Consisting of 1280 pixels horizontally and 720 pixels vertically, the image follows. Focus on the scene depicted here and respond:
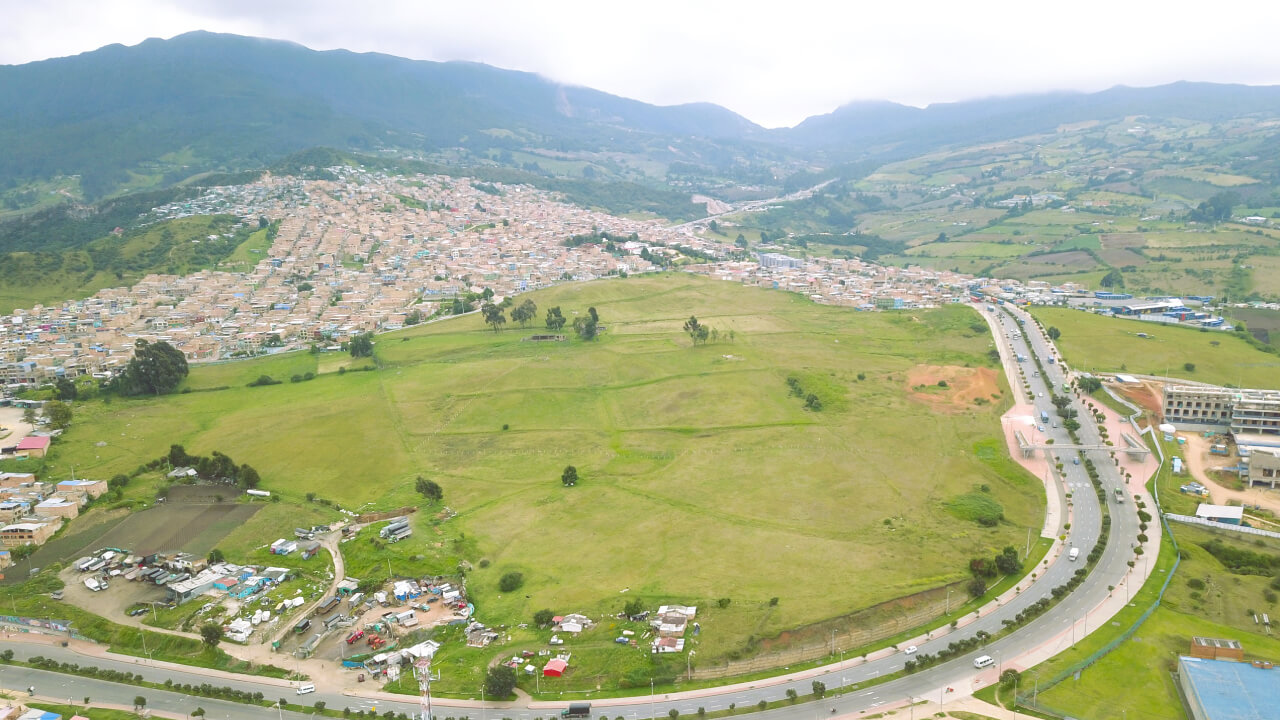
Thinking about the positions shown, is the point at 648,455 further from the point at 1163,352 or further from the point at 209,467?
the point at 1163,352

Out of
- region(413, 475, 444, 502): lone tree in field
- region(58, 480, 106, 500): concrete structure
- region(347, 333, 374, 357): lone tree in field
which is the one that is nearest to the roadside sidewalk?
region(58, 480, 106, 500): concrete structure

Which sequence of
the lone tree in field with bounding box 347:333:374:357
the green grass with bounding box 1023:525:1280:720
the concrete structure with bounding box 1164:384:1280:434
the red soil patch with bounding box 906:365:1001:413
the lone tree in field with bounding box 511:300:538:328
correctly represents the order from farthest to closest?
the lone tree in field with bounding box 511:300:538:328, the lone tree in field with bounding box 347:333:374:357, the red soil patch with bounding box 906:365:1001:413, the concrete structure with bounding box 1164:384:1280:434, the green grass with bounding box 1023:525:1280:720

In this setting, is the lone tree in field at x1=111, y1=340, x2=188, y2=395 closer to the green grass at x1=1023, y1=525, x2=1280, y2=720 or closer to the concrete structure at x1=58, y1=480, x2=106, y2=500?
the concrete structure at x1=58, y1=480, x2=106, y2=500

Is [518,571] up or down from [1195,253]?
down

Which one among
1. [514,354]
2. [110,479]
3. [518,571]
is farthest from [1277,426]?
[110,479]

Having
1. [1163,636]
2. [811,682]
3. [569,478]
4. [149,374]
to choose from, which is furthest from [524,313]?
[1163,636]

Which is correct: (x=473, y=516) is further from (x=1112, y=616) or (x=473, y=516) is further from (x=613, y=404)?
(x=1112, y=616)
